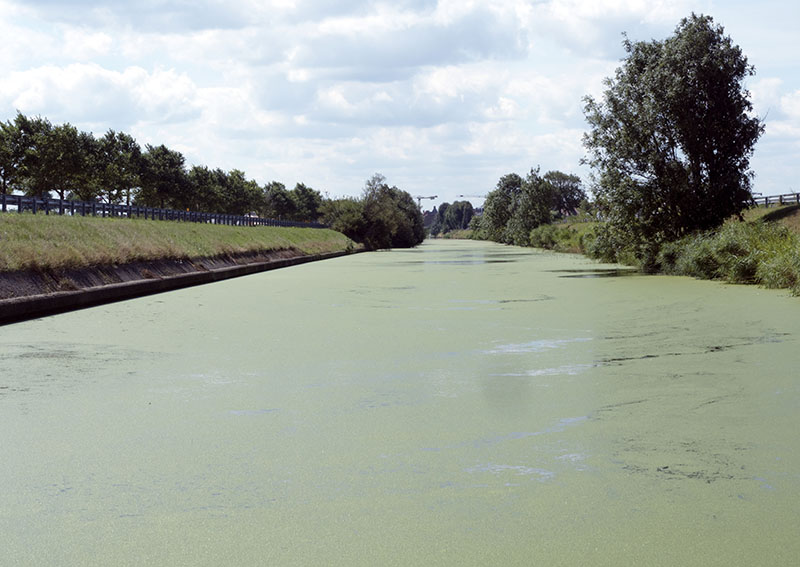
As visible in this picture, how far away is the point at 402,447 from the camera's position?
5.64 m

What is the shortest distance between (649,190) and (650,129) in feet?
7.30

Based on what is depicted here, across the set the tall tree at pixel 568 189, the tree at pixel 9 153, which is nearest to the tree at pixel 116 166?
the tree at pixel 9 153

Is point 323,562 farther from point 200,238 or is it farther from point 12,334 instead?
point 200,238

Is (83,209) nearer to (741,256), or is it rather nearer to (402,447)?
(741,256)

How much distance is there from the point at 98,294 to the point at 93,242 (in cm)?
354

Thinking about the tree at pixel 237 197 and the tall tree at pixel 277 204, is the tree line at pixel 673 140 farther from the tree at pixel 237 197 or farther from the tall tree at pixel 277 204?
the tall tree at pixel 277 204

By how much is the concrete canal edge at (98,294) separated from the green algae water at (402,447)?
9.36ft

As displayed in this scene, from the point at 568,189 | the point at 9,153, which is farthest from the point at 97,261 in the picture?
the point at 568,189

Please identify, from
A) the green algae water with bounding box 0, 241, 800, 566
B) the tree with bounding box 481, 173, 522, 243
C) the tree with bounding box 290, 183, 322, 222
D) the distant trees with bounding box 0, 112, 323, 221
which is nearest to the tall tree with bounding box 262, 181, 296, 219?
the tree with bounding box 290, 183, 322, 222

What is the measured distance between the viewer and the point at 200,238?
31.3 m

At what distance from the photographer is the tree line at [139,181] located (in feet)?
173

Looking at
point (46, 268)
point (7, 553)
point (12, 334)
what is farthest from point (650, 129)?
point (7, 553)

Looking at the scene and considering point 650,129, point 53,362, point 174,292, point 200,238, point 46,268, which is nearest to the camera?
point 53,362

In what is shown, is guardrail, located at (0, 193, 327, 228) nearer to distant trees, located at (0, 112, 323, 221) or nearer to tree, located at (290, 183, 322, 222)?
distant trees, located at (0, 112, 323, 221)
